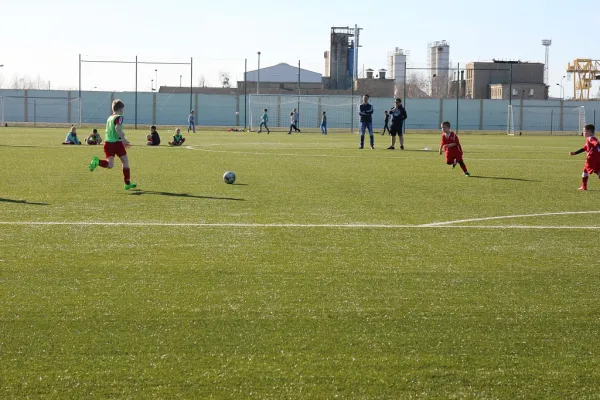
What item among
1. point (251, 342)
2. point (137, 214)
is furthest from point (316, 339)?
point (137, 214)

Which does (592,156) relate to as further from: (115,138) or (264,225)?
(115,138)

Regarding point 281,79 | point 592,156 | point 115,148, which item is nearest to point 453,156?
point 592,156

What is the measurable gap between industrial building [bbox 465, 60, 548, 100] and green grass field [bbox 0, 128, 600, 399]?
3653 inches

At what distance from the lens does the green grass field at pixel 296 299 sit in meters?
4.57

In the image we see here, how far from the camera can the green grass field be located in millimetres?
4574

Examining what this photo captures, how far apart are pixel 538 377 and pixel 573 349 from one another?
60 centimetres

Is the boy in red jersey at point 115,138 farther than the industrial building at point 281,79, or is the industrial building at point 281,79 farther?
the industrial building at point 281,79

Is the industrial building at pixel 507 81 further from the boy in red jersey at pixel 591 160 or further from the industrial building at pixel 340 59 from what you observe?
the boy in red jersey at pixel 591 160

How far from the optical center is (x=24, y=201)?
12.4 metres

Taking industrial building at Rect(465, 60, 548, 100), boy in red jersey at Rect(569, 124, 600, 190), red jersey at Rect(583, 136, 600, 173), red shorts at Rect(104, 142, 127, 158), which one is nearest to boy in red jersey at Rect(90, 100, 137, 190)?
red shorts at Rect(104, 142, 127, 158)

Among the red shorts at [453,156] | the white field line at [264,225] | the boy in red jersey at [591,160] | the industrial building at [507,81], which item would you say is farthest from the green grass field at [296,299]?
the industrial building at [507,81]

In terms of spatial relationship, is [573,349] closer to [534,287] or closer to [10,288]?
[534,287]

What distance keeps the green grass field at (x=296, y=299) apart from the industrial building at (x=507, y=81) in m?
92.8

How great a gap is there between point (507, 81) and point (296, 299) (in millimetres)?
101118
